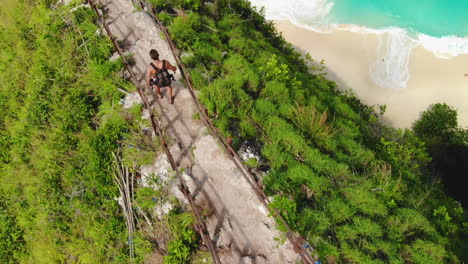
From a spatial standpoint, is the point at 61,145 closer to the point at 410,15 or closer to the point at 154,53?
the point at 154,53

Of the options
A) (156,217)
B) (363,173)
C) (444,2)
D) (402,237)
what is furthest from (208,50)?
(444,2)

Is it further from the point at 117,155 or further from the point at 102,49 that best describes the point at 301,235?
the point at 102,49

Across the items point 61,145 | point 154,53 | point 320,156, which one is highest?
point 154,53

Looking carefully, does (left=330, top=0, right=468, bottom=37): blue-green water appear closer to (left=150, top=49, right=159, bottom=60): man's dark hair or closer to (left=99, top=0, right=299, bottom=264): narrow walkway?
(left=99, top=0, right=299, bottom=264): narrow walkway

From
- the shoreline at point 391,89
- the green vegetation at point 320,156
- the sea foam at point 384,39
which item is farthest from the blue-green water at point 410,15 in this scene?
the green vegetation at point 320,156

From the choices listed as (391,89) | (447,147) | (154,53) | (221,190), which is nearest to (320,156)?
(221,190)

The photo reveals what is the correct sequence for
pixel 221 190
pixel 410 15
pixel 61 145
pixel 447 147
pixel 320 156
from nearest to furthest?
pixel 221 190, pixel 320 156, pixel 61 145, pixel 447 147, pixel 410 15

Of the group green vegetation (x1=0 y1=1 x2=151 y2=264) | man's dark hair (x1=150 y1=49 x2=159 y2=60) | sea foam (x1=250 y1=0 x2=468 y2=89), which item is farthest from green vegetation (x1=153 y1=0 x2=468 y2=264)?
sea foam (x1=250 y1=0 x2=468 y2=89)
